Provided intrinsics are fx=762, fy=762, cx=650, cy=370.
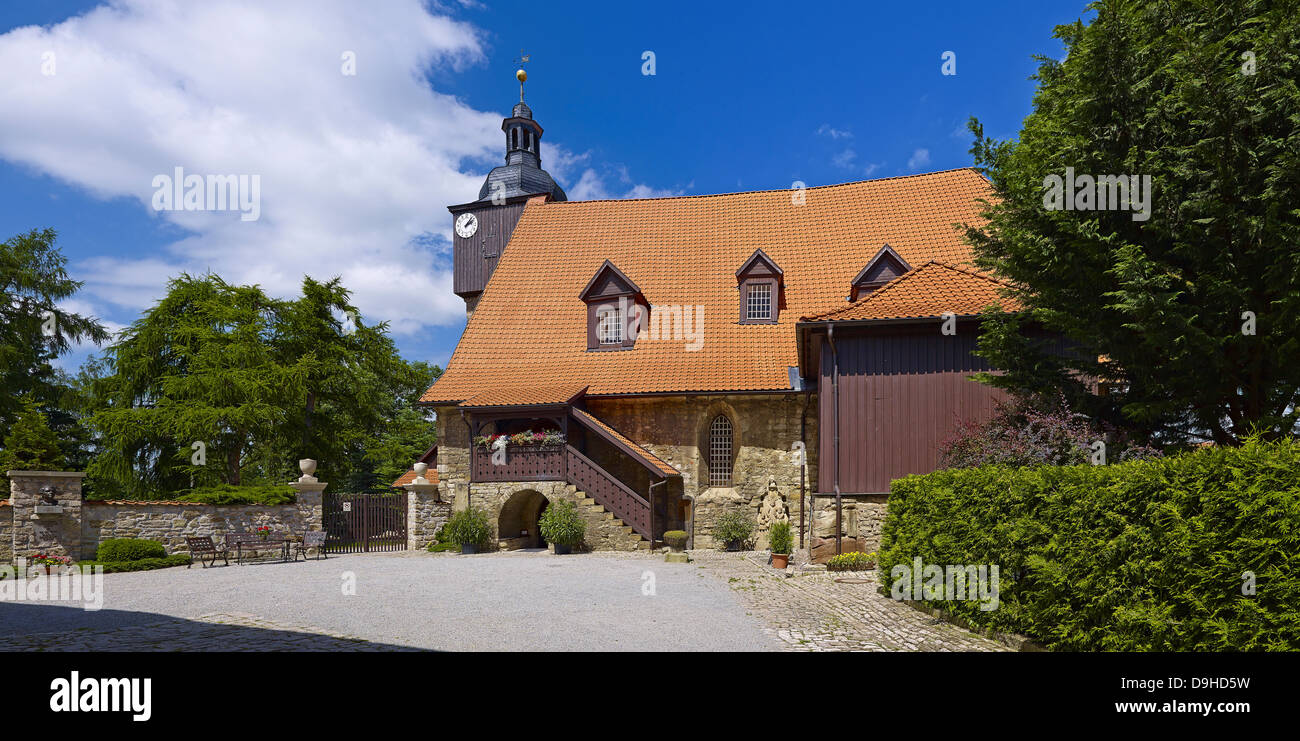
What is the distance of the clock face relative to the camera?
3184 cm

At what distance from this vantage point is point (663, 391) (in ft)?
66.6

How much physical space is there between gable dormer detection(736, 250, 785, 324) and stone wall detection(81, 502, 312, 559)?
13.0 meters

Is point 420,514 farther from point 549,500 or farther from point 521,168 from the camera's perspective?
point 521,168

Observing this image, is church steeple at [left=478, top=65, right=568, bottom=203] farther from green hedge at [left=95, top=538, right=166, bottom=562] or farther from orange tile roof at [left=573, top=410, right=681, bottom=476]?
green hedge at [left=95, top=538, right=166, bottom=562]

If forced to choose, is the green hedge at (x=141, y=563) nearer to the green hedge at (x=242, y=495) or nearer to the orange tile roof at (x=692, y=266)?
the green hedge at (x=242, y=495)

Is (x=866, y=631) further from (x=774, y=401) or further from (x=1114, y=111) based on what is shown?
(x=774, y=401)

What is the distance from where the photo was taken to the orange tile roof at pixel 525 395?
19984mm

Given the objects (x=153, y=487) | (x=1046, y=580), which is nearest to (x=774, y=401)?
(x=1046, y=580)

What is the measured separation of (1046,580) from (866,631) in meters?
2.10

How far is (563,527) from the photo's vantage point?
18984 millimetres

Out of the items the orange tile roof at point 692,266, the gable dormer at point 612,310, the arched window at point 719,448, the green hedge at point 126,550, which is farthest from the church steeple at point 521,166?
the green hedge at point 126,550

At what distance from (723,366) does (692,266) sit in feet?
14.8

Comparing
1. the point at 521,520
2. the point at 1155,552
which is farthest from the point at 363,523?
the point at 1155,552

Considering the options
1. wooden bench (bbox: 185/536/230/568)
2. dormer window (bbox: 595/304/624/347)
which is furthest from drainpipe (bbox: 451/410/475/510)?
wooden bench (bbox: 185/536/230/568)
